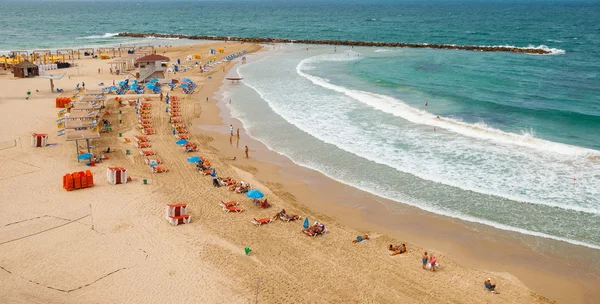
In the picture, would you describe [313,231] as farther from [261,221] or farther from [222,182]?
[222,182]

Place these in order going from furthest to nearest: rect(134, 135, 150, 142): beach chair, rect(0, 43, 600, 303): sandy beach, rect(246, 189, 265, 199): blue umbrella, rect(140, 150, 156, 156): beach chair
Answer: rect(134, 135, 150, 142): beach chair
rect(140, 150, 156, 156): beach chair
rect(246, 189, 265, 199): blue umbrella
rect(0, 43, 600, 303): sandy beach

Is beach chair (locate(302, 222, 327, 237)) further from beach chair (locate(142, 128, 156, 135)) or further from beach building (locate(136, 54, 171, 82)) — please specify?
beach building (locate(136, 54, 171, 82))

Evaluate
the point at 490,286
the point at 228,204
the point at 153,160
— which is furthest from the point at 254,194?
the point at 490,286

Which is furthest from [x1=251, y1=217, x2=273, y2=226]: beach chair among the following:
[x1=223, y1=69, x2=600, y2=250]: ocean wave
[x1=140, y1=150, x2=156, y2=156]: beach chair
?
[x1=140, y1=150, x2=156, y2=156]: beach chair

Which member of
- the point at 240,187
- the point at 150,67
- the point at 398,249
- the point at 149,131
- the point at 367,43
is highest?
the point at 367,43

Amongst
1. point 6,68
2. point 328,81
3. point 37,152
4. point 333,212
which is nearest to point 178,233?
point 333,212

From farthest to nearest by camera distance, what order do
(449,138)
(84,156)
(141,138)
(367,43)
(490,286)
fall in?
(367,43)
(449,138)
(141,138)
(84,156)
(490,286)
